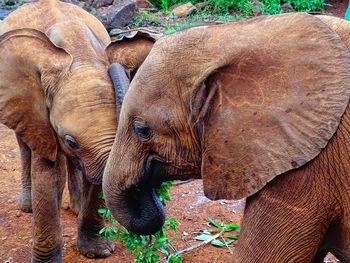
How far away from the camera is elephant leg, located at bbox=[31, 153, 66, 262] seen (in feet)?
14.4

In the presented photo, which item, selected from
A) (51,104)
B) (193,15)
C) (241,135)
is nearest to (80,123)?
(51,104)

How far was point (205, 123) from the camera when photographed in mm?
2398

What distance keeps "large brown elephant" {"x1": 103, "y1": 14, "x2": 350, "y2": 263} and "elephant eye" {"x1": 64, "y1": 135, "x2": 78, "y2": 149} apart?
150 cm

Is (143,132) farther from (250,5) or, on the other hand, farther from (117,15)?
(250,5)

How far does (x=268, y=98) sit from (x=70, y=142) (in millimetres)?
2057

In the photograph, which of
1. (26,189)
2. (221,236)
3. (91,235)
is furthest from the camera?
(26,189)

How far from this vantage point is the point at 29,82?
14.3 ft

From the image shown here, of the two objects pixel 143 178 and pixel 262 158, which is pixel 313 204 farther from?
pixel 143 178

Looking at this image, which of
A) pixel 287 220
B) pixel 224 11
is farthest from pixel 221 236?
pixel 224 11

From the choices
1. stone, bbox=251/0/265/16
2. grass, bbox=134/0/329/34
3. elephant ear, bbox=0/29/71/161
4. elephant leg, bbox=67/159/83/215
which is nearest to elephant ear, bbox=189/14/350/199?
elephant ear, bbox=0/29/71/161

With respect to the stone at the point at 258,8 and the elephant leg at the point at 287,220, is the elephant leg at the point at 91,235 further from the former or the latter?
the stone at the point at 258,8

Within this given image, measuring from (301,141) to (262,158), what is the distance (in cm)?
16

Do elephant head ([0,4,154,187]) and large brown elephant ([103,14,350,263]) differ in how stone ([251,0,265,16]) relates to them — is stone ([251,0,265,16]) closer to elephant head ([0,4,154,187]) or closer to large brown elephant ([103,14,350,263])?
elephant head ([0,4,154,187])

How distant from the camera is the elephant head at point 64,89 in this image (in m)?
3.87
